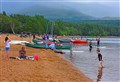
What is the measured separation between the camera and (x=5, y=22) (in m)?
115

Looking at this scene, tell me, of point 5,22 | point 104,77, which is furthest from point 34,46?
point 5,22

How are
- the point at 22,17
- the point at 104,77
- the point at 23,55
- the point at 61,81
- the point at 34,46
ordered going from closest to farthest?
the point at 61,81, the point at 104,77, the point at 23,55, the point at 34,46, the point at 22,17

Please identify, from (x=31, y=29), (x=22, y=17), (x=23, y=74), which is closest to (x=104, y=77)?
(x=23, y=74)

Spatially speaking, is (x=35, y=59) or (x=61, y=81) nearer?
(x=61, y=81)

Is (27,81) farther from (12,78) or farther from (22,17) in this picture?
(22,17)

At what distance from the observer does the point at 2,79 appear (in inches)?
527

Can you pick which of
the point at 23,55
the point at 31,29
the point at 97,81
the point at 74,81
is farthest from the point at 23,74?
the point at 31,29

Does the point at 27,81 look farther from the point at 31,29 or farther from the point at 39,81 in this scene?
the point at 31,29

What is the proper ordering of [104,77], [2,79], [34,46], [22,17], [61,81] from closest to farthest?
[2,79] → [61,81] → [104,77] → [34,46] → [22,17]

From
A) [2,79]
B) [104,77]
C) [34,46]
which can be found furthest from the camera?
[34,46]

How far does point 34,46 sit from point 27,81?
28.3m

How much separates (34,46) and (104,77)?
24.1m

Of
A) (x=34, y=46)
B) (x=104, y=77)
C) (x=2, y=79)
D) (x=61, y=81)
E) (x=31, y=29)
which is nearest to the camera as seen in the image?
(x=2, y=79)

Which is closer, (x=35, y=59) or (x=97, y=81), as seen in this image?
(x=97, y=81)
